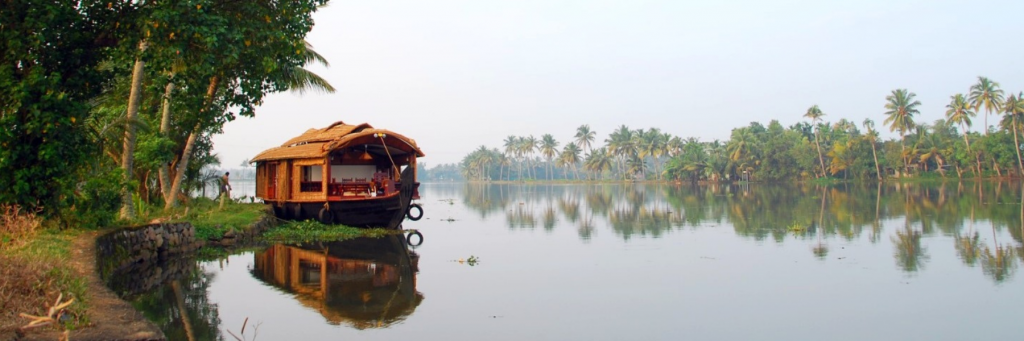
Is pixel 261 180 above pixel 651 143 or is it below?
below

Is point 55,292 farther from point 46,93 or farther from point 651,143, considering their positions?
point 651,143

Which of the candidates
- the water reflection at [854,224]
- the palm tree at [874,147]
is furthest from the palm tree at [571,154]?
the water reflection at [854,224]

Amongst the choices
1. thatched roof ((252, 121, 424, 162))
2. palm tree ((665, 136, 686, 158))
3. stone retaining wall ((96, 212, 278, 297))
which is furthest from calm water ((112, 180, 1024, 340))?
palm tree ((665, 136, 686, 158))

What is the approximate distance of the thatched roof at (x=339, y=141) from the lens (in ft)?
53.3

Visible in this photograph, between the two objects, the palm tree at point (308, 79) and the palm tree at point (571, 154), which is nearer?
the palm tree at point (308, 79)

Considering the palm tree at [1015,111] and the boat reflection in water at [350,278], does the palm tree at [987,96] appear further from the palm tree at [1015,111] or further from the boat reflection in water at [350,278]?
the boat reflection in water at [350,278]

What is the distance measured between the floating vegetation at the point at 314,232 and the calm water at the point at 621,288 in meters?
0.92

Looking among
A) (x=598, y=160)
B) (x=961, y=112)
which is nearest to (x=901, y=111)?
(x=961, y=112)

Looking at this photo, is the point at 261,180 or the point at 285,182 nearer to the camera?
the point at 285,182

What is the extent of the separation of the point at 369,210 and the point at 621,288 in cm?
856

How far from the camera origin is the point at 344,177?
18953 millimetres

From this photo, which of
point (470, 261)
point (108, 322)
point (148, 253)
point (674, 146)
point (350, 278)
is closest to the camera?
point (108, 322)

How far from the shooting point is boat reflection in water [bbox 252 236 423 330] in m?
7.89

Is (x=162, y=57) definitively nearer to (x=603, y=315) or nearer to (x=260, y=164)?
(x=603, y=315)
